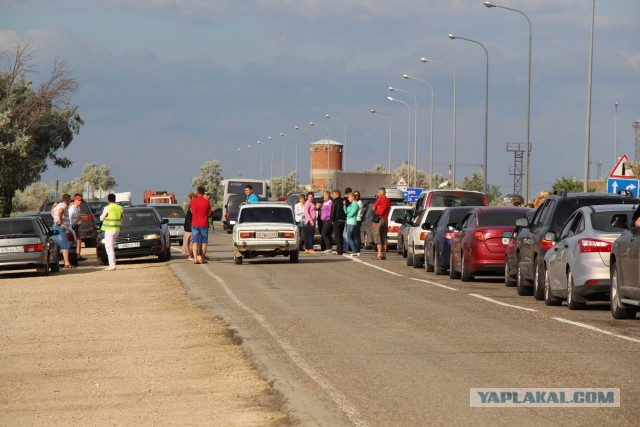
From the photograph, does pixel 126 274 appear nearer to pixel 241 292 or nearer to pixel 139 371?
pixel 241 292

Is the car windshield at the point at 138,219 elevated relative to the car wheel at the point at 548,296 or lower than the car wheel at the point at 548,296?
elevated

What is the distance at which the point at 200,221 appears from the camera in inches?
1302

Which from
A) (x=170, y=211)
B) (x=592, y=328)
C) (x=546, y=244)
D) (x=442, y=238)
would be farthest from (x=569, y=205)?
(x=170, y=211)

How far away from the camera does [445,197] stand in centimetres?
3606

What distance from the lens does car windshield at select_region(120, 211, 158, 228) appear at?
3612 centimetres

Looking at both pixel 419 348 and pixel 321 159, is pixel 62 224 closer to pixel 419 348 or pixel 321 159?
pixel 419 348

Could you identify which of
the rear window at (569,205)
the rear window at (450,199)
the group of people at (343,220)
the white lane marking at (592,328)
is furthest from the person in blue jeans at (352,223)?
the white lane marking at (592,328)

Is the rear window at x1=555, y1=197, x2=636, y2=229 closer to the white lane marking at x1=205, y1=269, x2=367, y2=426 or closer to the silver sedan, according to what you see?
the silver sedan

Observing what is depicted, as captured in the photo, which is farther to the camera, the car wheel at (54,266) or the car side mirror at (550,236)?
the car wheel at (54,266)

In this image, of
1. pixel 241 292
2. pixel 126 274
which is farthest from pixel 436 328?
pixel 126 274

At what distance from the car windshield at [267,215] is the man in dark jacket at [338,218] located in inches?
159

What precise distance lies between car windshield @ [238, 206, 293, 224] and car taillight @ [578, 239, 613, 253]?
15659 mm

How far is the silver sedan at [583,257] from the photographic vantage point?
18119 millimetres

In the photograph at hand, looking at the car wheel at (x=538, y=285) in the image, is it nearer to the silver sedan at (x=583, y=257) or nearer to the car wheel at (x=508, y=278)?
the silver sedan at (x=583, y=257)
